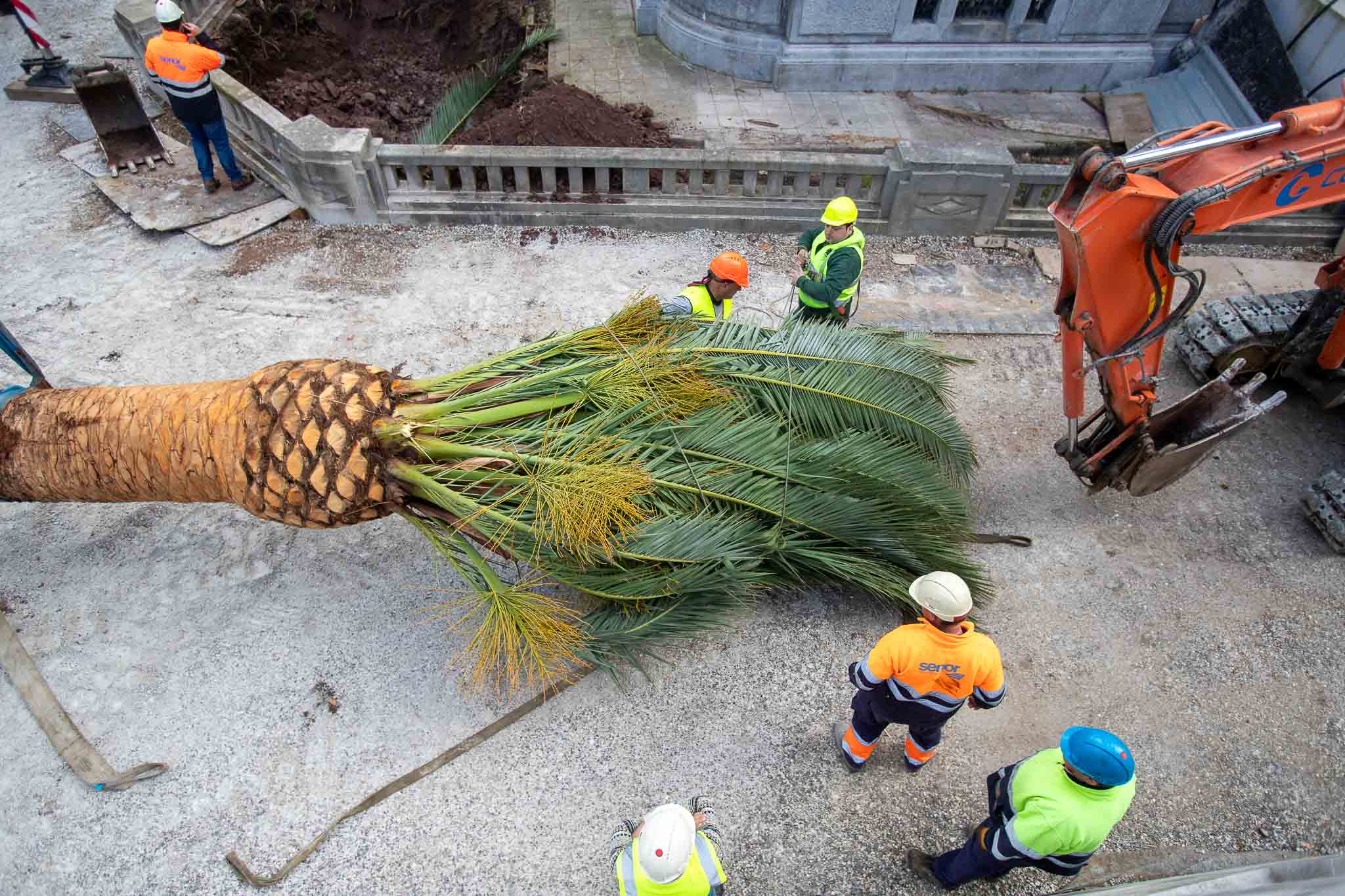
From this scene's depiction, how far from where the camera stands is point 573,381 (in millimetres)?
4094

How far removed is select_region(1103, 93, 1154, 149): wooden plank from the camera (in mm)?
9055

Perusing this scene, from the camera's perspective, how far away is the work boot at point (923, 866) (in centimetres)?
352

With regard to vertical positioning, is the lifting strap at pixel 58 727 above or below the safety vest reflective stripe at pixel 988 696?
below

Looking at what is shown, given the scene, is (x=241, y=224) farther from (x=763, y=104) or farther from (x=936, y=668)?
(x=936, y=668)

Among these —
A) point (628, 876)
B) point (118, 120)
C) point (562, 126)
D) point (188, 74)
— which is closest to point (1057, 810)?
point (628, 876)

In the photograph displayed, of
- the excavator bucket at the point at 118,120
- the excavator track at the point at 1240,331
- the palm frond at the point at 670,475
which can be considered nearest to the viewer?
the palm frond at the point at 670,475

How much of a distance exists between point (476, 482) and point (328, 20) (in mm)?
9946

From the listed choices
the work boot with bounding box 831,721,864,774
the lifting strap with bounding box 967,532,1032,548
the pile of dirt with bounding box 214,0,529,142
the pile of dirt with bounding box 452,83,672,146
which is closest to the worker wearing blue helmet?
the work boot with bounding box 831,721,864,774

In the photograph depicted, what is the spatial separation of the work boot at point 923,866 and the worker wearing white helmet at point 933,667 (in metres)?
0.59

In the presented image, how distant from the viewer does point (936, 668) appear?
3201mm

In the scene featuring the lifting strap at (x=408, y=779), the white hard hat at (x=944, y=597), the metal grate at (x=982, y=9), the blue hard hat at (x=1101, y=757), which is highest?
the blue hard hat at (x=1101, y=757)

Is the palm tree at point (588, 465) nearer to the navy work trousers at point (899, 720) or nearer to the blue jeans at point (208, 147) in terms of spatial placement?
the navy work trousers at point (899, 720)

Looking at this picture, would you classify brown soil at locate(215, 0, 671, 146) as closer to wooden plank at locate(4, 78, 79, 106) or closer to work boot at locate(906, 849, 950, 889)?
wooden plank at locate(4, 78, 79, 106)

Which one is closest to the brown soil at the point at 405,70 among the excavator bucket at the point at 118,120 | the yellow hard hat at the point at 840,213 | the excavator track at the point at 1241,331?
the excavator bucket at the point at 118,120
